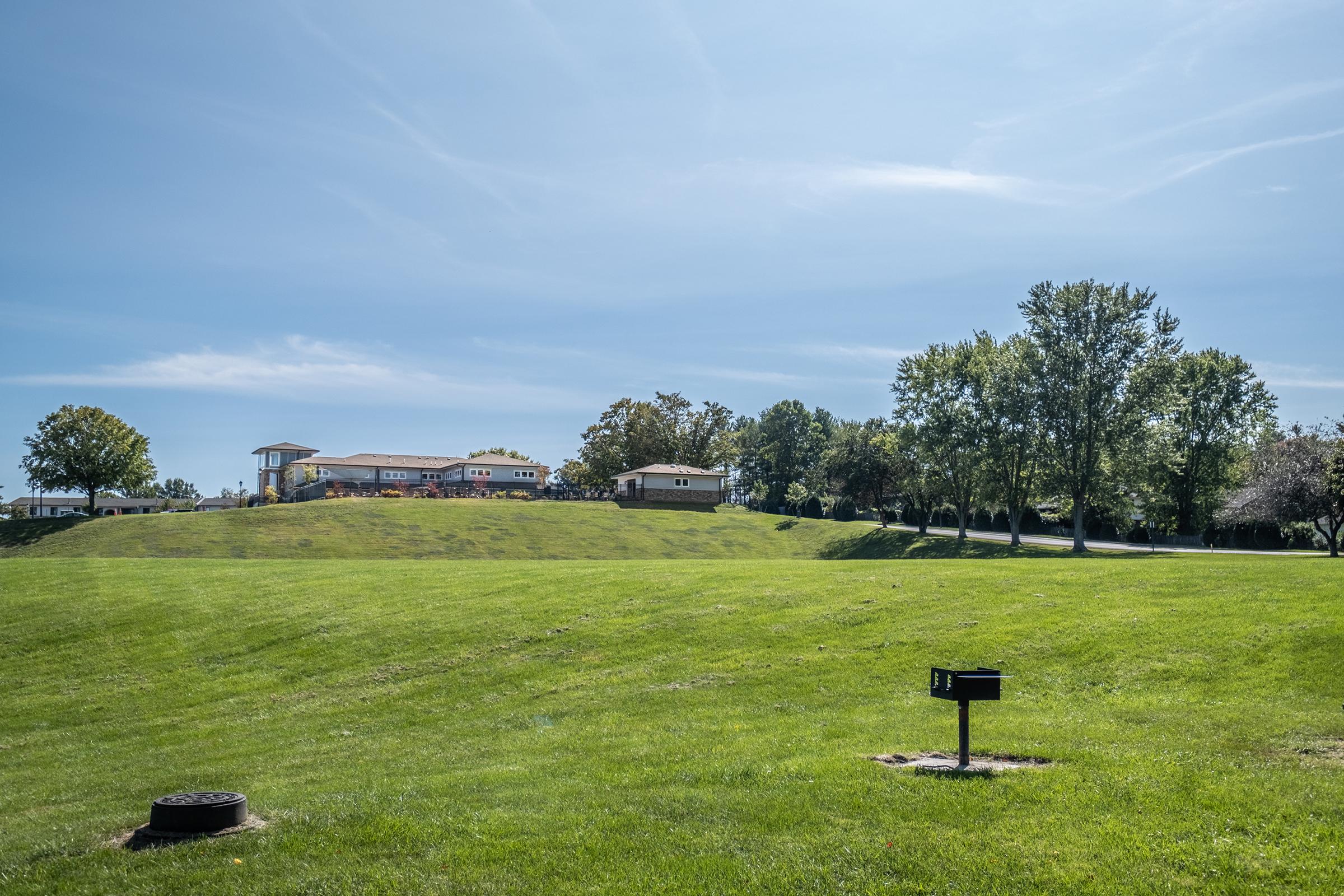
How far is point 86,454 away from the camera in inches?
2648

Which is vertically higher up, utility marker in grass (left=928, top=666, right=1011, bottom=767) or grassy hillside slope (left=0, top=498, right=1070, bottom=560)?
utility marker in grass (left=928, top=666, right=1011, bottom=767)

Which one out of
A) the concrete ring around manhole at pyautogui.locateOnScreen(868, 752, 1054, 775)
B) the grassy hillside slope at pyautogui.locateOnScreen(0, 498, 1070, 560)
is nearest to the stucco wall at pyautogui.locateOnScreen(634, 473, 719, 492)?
the grassy hillside slope at pyautogui.locateOnScreen(0, 498, 1070, 560)

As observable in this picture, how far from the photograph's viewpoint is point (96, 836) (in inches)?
336

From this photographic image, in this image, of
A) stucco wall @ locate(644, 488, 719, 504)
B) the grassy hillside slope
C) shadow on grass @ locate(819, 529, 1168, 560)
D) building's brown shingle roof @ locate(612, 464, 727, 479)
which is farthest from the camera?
building's brown shingle roof @ locate(612, 464, 727, 479)

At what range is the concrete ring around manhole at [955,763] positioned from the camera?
9.34 meters

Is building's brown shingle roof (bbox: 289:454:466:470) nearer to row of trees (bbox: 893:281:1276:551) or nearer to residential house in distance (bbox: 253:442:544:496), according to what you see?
residential house in distance (bbox: 253:442:544:496)

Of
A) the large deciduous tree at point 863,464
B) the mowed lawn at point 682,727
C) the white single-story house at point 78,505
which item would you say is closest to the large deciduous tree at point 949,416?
the large deciduous tree at point 863,464

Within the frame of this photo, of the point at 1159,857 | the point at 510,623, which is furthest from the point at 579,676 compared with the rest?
the point at 1159,857

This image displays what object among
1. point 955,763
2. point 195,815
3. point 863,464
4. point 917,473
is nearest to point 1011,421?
point 917,473

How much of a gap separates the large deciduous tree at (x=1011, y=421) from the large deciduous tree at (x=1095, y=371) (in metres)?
1.35

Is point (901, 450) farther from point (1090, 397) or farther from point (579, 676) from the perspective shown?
point (579, 676)

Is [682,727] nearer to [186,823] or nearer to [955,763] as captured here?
[955,763]

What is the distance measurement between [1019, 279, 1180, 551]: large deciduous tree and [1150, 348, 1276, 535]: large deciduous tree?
53.2ft

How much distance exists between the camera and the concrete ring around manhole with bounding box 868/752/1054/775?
934cm
